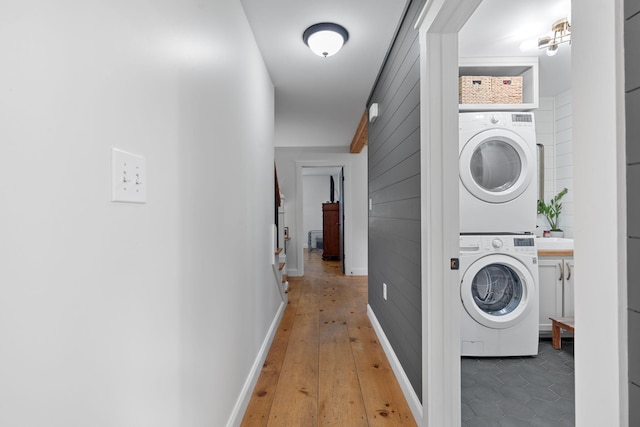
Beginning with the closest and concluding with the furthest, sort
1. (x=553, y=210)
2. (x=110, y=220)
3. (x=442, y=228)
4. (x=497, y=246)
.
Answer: (x=110, y=220) → (x=442, y=228) → (x=497, y=246) → (x=553, y=210)

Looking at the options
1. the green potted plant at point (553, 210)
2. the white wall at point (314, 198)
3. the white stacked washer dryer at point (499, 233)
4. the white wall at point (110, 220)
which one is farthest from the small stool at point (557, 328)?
the white wall at point (314, 198)

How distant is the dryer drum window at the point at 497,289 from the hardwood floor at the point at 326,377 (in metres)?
0.85

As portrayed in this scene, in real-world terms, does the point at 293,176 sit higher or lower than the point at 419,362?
higher

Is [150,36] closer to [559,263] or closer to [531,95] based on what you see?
[531,95]

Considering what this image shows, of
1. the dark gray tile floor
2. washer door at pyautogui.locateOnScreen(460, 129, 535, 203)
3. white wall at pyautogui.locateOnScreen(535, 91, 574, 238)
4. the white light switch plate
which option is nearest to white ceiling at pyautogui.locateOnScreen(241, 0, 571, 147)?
Result: white wall at pyautogui.locateOnScreen(535, 91, 574, 238)

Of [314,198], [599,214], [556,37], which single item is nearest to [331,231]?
[314,198]

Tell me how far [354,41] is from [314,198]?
A: 793 centimetres

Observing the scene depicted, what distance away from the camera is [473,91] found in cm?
237

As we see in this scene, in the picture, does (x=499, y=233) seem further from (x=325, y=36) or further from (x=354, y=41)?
(x=325, y=36)

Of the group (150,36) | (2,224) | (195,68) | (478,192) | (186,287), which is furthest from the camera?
(478,192)

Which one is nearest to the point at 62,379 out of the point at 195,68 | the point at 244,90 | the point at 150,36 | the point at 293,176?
the point at 150,36

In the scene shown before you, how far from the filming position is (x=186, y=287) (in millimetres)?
1062

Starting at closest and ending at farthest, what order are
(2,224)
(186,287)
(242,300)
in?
(2,224) → (186,287) → (242,300)

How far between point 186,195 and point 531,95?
2563mm
